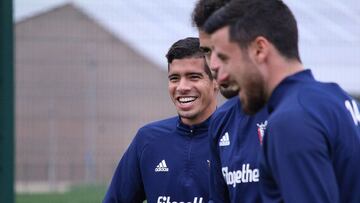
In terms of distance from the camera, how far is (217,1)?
13.6 feet

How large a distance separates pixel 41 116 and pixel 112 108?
54.4 inches

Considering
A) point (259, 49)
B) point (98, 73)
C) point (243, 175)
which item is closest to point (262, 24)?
point (259, 49)

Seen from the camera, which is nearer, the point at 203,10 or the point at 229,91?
the point at 229,91

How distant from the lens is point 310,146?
2.99 meters

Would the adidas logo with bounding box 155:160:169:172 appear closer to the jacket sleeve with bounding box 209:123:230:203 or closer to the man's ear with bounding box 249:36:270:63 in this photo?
the jacket sleeve with bounding box 209:123:230:203

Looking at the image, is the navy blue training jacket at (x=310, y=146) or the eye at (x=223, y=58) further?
the eye at (x=223, y=58)

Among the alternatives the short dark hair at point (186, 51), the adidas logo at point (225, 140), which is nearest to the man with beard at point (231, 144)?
the adidas logo at point (225, 140)

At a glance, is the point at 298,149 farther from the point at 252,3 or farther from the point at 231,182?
the point at 231,182

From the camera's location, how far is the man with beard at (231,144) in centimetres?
370

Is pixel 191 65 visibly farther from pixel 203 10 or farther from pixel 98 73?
pixel 98 73

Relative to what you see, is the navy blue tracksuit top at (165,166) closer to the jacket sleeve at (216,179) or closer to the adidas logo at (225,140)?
the jacket sleeve at (216,179)

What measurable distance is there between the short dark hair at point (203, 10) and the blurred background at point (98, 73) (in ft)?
42.9

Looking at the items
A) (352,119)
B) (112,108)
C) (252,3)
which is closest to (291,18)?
(252,3)

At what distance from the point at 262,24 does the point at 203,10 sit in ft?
3.50
